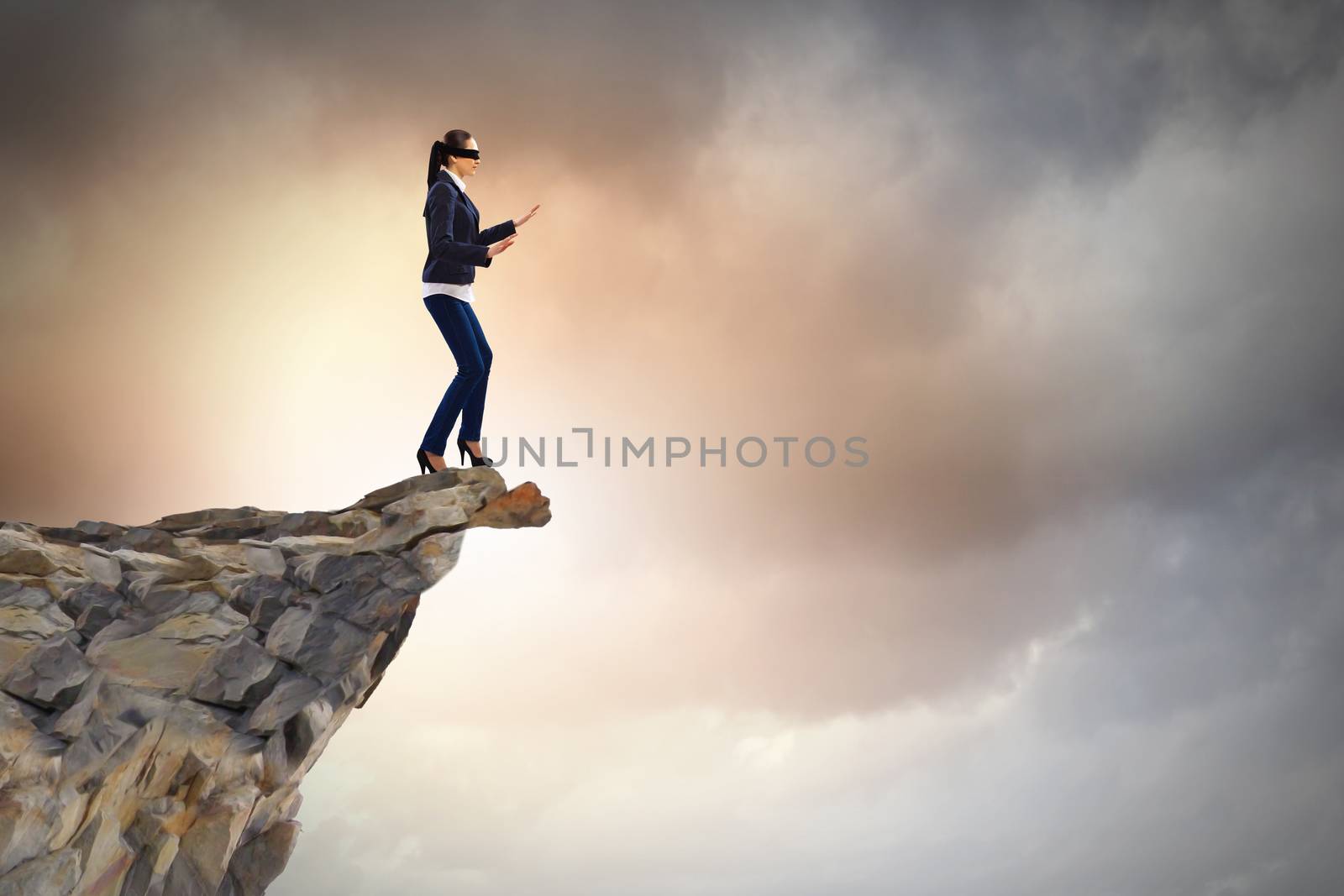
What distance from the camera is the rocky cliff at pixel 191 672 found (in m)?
11.0

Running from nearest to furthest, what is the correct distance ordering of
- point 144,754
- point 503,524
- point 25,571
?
point 144,754 → point 25,571 → point 503,524

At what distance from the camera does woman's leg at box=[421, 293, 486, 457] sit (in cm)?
1341

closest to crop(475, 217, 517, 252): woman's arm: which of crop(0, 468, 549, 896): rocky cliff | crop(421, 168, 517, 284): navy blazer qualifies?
crop(421, 168, 517, 284): navy blazer

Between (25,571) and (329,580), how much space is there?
322 centimetres

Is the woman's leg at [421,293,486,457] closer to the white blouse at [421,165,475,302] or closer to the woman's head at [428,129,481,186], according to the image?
the white blouse at [421,165,475,302]

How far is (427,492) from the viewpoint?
12977mm

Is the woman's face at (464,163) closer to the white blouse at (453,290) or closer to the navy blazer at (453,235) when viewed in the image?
the navy blazer at (453,235)

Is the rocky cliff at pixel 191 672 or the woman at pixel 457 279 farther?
the woman at pixel 457 279

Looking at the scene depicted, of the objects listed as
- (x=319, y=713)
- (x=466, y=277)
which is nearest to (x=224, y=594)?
(x=319, y=713)

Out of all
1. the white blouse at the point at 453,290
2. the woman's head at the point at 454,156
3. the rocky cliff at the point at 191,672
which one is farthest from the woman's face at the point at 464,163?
the rocky cliff at the point at 191,672

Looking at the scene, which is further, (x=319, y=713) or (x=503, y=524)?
(x=503, y=524)

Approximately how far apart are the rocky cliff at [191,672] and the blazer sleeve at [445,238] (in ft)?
8.30

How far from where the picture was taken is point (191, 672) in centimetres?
1204

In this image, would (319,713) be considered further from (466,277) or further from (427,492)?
(466,277)
